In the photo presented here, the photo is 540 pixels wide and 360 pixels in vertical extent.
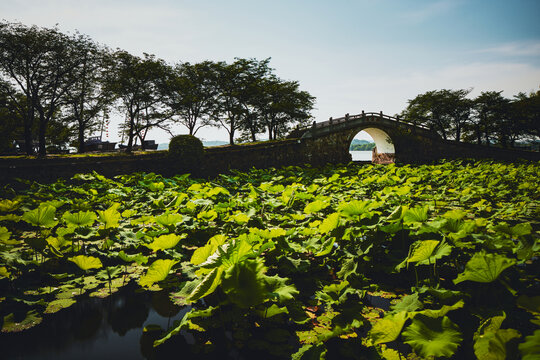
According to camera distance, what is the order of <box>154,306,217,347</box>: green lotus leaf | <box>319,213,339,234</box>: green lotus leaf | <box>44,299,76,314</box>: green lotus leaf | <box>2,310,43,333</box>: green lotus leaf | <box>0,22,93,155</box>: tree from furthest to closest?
1. <box>0,22,93,155</box>: tree
2. <box>319,213,339,234</box>: green lotus leaf
3. <box>44,299,76,314</box>: green lotus leaf
4. <box>2,310,43,333</box>: green lotus leaf
5. <box>154,306,217,347</box>: green lotus leaf

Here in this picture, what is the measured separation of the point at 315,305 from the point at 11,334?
252cm

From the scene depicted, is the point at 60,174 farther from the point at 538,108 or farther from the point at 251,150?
the point at 538,108

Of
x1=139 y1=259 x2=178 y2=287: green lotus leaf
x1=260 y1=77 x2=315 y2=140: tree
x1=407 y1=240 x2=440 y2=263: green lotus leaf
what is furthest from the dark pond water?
x1=260 y1=77 x2=315 y2=140: tree

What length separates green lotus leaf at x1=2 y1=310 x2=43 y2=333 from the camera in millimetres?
2053

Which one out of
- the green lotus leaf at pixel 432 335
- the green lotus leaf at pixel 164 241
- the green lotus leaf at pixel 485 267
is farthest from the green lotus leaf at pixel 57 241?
the green lotus leaf at pixel 485 267

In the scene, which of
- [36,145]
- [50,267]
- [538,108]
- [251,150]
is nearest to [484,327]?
[50,267]

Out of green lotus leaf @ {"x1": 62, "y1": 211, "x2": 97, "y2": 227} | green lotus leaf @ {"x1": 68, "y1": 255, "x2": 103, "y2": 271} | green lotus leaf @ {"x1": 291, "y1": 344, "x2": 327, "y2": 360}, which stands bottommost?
green lotus leaf @ {"x1": 291, "y1": 344, "x2": 327, "y2": 360}

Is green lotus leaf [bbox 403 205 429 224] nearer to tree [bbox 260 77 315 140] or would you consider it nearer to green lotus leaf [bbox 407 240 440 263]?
green lotus leaf [bbox 407 240 440 263]

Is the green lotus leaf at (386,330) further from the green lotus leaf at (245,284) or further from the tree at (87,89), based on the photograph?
the tree at (87,89)

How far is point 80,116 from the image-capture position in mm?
22281

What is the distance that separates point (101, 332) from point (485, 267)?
9.72 ft

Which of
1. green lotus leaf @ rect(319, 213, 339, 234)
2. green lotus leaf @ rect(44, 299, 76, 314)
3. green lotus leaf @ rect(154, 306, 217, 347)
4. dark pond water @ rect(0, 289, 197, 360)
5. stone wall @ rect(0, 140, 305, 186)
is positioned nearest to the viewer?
green lotus leaf @ rect(154, 306, 217, 347)

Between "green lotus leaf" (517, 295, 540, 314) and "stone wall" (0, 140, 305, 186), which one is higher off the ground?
"stone wall" (0, 140, 305, 186)

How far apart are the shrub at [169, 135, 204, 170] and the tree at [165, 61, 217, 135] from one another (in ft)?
43.8
